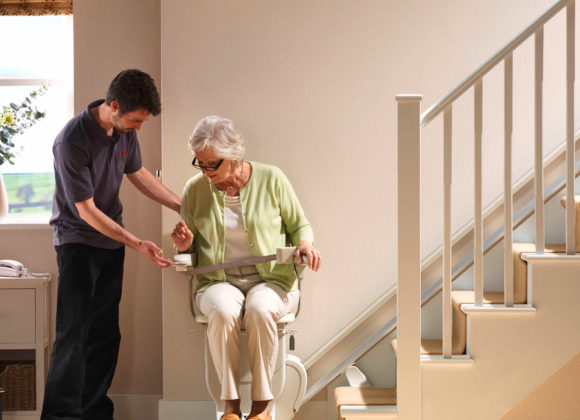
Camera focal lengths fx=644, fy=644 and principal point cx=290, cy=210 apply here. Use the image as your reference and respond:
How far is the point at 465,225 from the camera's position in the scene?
310 cm

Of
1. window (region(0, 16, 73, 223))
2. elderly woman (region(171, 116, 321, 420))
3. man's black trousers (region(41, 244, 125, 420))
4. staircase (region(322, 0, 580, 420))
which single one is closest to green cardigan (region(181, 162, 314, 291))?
elderly woman (region(171, 116, 321, 420))

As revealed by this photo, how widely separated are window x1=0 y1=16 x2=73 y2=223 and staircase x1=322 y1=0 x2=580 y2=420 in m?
2.13

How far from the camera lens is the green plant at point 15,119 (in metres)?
3.38

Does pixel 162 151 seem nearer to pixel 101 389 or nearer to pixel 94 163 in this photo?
pixel 94 163

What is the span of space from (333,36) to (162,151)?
992mm

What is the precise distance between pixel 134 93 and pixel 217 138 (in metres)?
0.37

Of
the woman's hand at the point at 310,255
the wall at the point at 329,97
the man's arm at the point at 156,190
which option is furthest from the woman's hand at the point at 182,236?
the woman's hand at the point at 310,255

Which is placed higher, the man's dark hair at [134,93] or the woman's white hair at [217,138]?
the man's dark hair at [134,93]

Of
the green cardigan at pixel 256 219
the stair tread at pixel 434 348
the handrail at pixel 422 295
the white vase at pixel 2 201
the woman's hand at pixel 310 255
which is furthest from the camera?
the white vase at pixel 2 201

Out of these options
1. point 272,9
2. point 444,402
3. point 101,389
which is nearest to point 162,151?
point 272,9

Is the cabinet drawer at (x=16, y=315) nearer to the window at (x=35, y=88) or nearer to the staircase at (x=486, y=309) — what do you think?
the window at (x=35, y=88)

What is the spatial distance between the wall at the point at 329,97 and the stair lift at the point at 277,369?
32 cm

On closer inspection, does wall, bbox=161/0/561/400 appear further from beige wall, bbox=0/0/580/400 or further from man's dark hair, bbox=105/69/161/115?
man's dark hair, bbox=105/69/161/115

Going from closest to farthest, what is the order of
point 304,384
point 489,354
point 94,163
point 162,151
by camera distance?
point 489,354 < point 94,163 < point 304,384 < point 162,151
